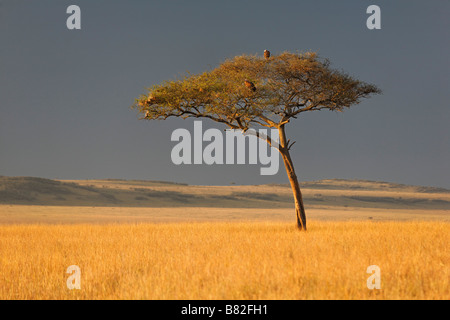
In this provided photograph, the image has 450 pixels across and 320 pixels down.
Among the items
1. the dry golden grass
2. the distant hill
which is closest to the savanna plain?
the dry golden grass

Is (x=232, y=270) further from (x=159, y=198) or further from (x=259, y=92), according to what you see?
(x=159, y=198)

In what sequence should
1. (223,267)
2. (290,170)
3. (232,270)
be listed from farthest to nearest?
(290,170) < (223,267) < (232,270)

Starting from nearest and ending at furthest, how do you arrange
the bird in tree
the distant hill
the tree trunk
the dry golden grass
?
1. the dry golden grass
2. the bird in tree
3. the tree trunk
4. the distant hill

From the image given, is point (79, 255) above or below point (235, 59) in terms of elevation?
below

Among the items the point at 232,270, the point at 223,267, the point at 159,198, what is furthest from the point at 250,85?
the point at 159,198

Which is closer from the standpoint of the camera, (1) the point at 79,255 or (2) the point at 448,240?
(1) the point at 79,255

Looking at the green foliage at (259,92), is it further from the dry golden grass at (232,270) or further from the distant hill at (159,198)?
the distant hill at (159,198)

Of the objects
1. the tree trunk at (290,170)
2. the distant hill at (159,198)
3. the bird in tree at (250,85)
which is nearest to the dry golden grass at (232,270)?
the tree trunk at (290,170)

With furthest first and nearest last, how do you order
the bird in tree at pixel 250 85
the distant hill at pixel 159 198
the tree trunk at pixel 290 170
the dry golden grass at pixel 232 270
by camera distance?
the distant hill at pixel 159 198
the tree trunk at pixel 290 170
the bird in tree at pixel 250 85
the dry golden grass at pixel 232 270

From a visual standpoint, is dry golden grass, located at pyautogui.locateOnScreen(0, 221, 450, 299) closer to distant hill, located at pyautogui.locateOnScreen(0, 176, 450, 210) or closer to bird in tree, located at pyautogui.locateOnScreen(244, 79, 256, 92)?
bird in tree, located at pyautogui.locateOnScreen(244, 79, 256, 92)
